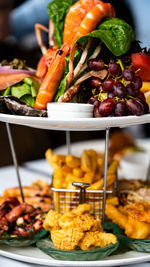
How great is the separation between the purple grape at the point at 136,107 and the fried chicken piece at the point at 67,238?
352 mm

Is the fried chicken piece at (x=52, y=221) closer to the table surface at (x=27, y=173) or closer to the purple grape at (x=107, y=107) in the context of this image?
the purple grape at (x=107, y=107)

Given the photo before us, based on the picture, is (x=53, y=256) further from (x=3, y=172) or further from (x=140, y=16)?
(x=140, y=16)

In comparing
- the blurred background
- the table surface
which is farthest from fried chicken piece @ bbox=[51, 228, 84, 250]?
the blurred background

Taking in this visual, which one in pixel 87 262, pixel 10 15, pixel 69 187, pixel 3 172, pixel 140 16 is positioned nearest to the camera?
pixel 87 262

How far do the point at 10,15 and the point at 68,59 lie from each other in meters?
3.26

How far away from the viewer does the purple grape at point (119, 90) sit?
751 mm

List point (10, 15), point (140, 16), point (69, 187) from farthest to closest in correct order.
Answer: point (140, 16), point (10, 15), point (69, 187)

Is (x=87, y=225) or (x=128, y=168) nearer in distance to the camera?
(x=87, y=225)

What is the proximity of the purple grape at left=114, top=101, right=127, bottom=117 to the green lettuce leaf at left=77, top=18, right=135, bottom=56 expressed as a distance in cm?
15

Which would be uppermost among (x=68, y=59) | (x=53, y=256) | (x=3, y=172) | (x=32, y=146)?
Result: (x=68, y=59)

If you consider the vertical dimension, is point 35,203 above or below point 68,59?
below

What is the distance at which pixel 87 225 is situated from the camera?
0.82m

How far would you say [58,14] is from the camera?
0.99 meters

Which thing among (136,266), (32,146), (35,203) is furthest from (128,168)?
(32,146)
